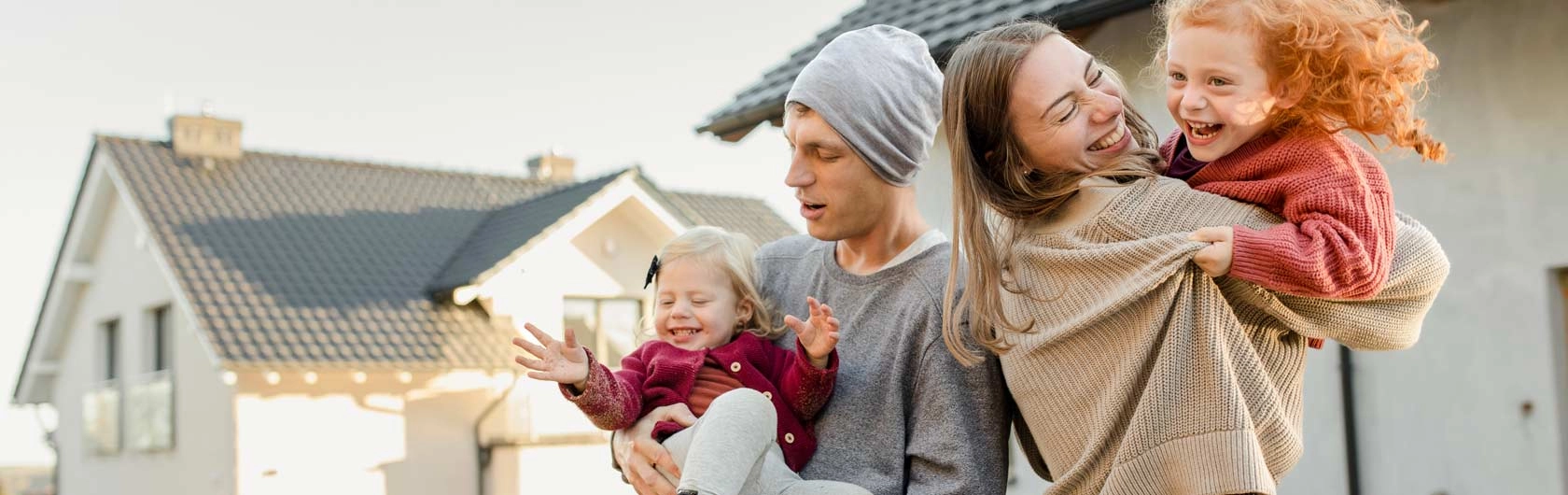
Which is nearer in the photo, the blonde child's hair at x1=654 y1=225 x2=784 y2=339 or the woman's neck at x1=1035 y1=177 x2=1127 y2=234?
the woman's neck at x1=1035 y1=177 x2=1127 y2=234

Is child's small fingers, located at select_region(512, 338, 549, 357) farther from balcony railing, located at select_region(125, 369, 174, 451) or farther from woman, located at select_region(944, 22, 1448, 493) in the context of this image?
balcony railing, located at select_region(125, 369, 174, 451)

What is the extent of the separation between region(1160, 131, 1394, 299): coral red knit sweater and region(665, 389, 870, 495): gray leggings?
0.91m

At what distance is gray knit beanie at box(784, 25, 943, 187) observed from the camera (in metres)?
2.96

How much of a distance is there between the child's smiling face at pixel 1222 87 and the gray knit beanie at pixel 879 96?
0.75 m

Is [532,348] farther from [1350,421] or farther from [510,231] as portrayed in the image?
[510,231]

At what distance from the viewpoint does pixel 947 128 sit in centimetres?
263

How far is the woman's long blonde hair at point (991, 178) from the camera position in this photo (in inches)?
99.4

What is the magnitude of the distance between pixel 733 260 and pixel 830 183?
0.43m

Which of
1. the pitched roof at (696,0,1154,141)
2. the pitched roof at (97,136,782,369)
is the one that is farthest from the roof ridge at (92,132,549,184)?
the pitched roof at (696,0,1154,141)

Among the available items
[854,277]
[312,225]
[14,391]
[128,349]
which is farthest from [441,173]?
[854,277]

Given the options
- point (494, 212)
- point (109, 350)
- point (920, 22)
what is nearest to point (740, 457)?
point (920, 22)

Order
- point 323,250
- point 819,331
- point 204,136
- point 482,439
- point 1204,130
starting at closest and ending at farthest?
point 1204,130 → point 819,331 → point 482,439 → point 323,250 → point 204,136

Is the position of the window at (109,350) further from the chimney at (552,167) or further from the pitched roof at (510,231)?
the chimney at (552,167)

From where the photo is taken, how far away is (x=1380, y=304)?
7.53 ft
